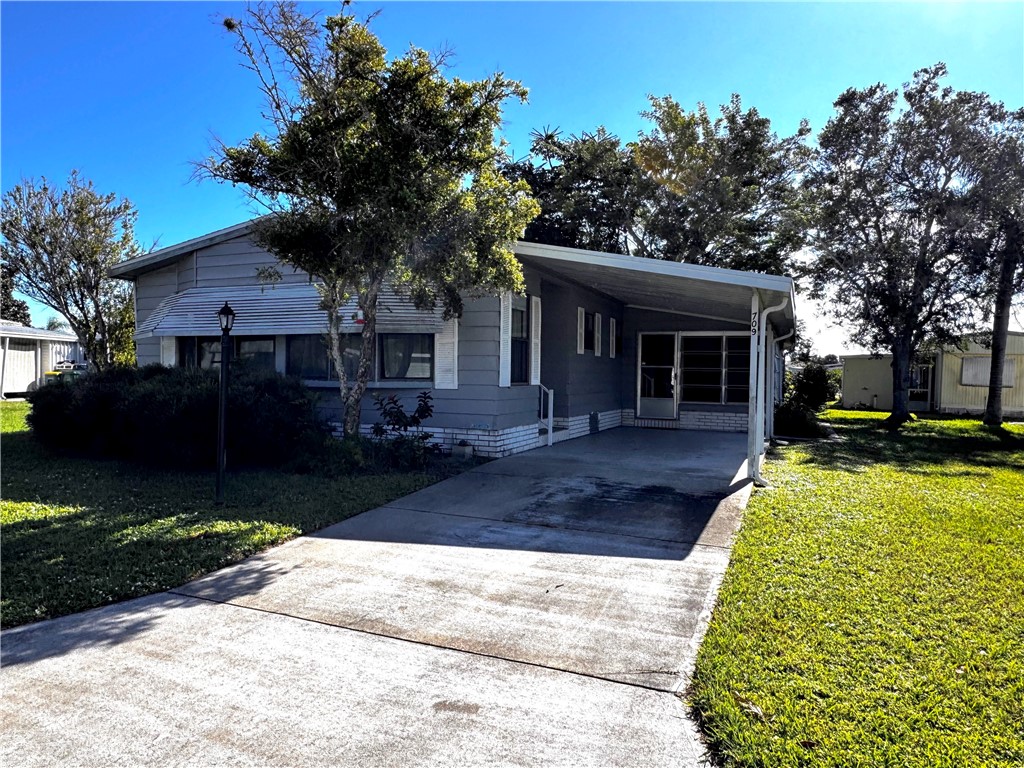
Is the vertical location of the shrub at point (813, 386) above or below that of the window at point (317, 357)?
below

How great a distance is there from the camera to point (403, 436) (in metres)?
9.12

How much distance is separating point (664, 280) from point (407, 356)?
13.9 feet

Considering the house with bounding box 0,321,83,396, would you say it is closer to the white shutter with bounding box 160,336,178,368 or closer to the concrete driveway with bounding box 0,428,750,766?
the white shutter with bounding box 160,336,178,368

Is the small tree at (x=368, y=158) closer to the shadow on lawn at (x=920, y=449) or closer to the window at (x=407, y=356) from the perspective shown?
the window at (x=407, y=356)

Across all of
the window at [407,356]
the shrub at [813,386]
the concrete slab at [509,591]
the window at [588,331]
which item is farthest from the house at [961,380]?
the concrete slab at [509,591]

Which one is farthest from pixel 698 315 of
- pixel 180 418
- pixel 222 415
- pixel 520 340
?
Answer: pixel 222 415

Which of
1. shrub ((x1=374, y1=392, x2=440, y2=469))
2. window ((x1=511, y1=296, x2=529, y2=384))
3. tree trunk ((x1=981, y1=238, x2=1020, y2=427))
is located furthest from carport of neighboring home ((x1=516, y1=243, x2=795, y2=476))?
tree trunk ((x1=981, y1=238, x2=1020, y2=427))

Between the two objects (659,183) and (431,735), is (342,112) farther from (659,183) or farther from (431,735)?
(659,183)

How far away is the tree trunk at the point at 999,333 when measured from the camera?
59.2 feet

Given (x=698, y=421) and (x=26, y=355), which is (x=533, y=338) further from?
(x=26, y=355)

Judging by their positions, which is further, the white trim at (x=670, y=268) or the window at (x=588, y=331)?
the window at (x=588, y=331)

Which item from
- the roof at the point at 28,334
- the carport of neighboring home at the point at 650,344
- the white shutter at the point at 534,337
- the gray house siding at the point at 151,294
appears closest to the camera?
the carport of neighboring home at the point at 650,344

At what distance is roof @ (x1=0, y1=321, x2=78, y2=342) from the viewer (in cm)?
2116

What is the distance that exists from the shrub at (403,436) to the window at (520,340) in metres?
1.66
